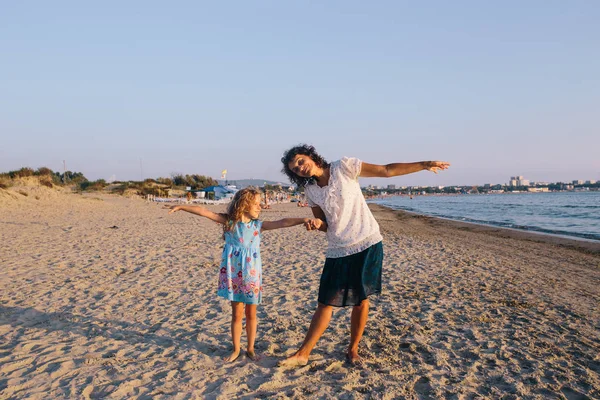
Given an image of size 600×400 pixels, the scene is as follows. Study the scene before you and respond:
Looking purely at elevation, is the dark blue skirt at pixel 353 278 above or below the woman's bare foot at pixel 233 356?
above

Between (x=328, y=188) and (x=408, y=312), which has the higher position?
(x=328, y=188)

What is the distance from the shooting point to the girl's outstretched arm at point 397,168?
3.02 meters

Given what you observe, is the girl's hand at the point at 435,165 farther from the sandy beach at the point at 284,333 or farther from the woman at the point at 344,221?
the sandy beach at the point at 284,333

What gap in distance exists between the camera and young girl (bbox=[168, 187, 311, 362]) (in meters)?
3.38

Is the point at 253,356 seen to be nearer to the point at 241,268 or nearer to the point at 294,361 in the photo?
the point at 294,361

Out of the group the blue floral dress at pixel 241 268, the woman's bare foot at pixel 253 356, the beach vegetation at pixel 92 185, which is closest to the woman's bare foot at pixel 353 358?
the woman's bare foot at pixel 253 356

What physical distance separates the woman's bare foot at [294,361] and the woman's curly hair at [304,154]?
4.49ft

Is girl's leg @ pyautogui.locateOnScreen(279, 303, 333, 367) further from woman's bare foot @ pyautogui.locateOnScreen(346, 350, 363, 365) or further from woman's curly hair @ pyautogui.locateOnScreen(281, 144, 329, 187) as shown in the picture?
woman's curly hair @ pyautogui.locateOnScreen(281, 144, 329, 187)

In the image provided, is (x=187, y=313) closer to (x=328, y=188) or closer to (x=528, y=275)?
(x=328, y=188)

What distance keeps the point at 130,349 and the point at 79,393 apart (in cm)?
83

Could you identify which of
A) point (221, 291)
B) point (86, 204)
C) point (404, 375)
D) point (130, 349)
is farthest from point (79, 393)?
point (86, 204)

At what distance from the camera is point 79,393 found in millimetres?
2850

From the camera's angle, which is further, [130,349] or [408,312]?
[408,312]

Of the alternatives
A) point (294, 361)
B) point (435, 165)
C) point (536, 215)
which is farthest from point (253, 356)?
point (536, 215)
